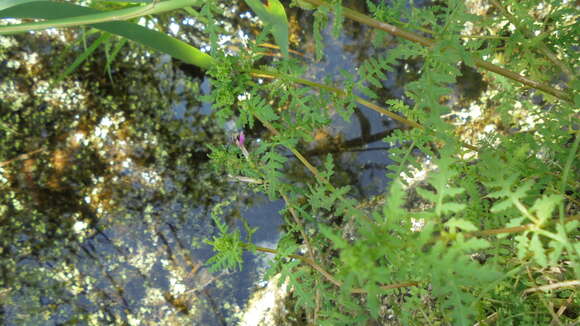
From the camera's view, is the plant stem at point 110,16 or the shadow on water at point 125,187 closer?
the plant stem at point 110,16

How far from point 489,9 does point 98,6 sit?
1.86m

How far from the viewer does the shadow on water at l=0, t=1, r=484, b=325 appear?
2.41 metres

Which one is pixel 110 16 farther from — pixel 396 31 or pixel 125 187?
pixel 125 187

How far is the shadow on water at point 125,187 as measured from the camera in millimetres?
2412

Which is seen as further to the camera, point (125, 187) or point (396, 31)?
point (125, 187)

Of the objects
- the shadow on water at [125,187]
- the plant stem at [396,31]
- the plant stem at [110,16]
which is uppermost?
the shadow on water at [125,187]

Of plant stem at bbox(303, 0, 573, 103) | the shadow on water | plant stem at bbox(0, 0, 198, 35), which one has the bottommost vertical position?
plant stem at bbox(303, 0, 573, 103)

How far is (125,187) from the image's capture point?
246 cm

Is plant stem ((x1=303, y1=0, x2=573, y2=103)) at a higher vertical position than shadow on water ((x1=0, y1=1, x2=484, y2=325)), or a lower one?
lower

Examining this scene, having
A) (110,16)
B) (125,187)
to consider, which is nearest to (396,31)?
(110,16)

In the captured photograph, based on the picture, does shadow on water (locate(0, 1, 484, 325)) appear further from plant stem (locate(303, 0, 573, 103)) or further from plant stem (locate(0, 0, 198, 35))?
plant stem (locate(0, 0, 198, 35))

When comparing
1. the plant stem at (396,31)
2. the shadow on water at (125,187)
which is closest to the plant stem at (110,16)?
the plant stem at (396,31)

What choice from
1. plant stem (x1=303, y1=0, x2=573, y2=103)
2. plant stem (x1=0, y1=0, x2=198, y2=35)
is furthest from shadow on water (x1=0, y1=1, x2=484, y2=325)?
plant stem (x1=0, y1=0, x2=198, y2=35)

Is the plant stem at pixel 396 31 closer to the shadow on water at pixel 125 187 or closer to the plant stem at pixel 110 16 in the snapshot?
the plant stem at pixel 110 16
